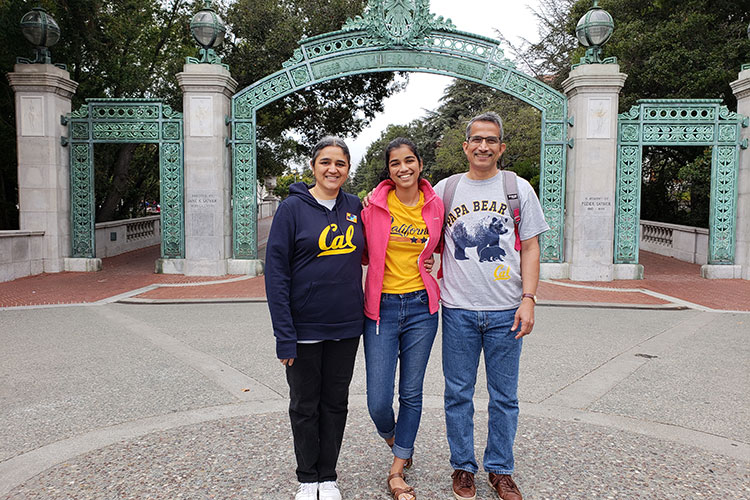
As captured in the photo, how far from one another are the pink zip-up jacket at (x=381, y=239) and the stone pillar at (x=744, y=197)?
11520 mm

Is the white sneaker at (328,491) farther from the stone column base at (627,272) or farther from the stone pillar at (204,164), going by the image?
the stone column base at (627,272)

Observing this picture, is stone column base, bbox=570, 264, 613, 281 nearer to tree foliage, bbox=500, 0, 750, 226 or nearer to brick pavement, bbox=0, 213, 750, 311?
brick pavement, bbox=0, 213, 750, 311

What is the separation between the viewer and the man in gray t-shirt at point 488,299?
9.91ft

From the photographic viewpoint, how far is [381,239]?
9.94 ft

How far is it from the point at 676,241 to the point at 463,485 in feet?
52.1

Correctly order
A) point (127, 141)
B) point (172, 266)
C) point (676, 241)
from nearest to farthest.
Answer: point (172, 266), point (127, 141), point (676, 241)

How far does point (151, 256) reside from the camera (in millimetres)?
16797

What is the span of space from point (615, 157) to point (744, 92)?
309 cm

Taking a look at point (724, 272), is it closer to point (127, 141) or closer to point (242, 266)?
point (242, 266)

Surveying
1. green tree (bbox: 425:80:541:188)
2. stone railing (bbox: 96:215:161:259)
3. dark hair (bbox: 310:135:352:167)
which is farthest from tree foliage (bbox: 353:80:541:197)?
stone railing (bbox: 96:215:161:259)

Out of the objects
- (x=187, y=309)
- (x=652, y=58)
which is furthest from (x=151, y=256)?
(x=652, y=58)

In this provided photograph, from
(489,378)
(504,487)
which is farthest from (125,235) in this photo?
(504,487)

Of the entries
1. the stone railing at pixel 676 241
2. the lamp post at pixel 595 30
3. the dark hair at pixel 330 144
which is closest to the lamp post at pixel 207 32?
the lamp post at pixel 595 30

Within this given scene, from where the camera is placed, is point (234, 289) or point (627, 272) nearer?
point (234, 289)
